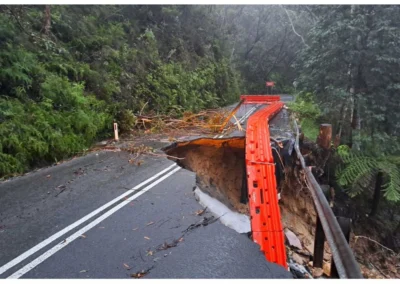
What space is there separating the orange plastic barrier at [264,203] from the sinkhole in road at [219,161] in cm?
186

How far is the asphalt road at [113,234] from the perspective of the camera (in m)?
3.67

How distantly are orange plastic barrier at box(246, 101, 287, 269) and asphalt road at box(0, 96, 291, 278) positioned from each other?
55cm

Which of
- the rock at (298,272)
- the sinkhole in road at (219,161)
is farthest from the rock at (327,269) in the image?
the sinkhole in road at (219,161)

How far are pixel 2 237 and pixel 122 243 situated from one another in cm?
174

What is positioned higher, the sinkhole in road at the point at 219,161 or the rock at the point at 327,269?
the sinkhole in road at the point at 219,161

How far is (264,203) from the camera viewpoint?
589cm

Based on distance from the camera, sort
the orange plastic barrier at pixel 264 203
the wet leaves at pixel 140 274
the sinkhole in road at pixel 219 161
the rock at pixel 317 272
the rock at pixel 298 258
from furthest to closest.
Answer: the sinkhole in road at pixel 219 161
the rock at pixel 298 258
the rock at pixel 317 272
the orange plastic barrier at pixel 264 203
the wet leaves at pixel 140 274

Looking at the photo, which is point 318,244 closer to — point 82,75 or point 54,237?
point 54,237

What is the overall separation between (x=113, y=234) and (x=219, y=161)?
298 inches

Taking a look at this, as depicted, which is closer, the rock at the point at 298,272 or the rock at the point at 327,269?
the rock at the point at 298,272

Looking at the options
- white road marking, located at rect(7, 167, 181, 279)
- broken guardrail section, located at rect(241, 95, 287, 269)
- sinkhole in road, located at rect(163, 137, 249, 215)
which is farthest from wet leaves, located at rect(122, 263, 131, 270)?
sinkhole in road, located at rect(163, 137, 249, 215)

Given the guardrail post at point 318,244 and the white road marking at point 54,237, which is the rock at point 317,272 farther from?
the white road marking at point 54,237

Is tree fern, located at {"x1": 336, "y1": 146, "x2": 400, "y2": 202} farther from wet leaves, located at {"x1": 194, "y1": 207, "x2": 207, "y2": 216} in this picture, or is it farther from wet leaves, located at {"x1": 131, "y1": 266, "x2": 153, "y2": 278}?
wet leaves, located at {"x1": 131, "y1": 266, "x2": 153, "y2": 278}

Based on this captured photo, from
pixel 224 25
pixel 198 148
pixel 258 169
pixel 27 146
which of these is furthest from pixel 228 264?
pixel 224 25
